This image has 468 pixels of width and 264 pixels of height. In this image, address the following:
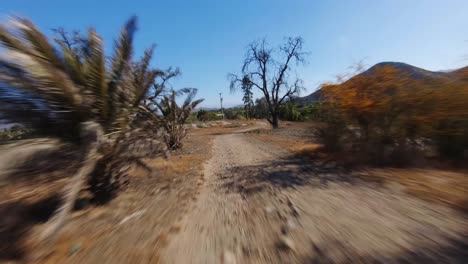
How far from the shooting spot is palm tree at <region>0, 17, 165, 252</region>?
12.1 feet

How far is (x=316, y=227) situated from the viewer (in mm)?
3488

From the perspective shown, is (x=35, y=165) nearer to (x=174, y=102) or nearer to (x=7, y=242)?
(x=7, y=242)

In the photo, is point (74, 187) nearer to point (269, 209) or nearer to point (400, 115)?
point (269, 209)

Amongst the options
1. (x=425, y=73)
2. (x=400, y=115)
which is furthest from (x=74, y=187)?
(x=425, y=73)

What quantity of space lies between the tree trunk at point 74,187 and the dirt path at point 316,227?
1561mm

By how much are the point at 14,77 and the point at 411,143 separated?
8738mm

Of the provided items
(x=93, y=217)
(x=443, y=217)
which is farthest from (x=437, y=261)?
(x=93, y=217)

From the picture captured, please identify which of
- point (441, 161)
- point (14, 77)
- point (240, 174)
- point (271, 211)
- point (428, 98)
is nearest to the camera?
point (14, 77)

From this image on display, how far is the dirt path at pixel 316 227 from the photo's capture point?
2.73 meters

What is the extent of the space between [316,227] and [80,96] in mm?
4325

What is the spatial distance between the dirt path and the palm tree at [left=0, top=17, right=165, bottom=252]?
1.96 meters

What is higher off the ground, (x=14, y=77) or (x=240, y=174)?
(x=14, y=77)

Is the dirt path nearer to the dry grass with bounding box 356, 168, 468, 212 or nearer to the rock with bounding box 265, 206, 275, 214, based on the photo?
the rock with bounding box 265, 206, 275, 214

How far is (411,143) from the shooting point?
6758 millimetres
